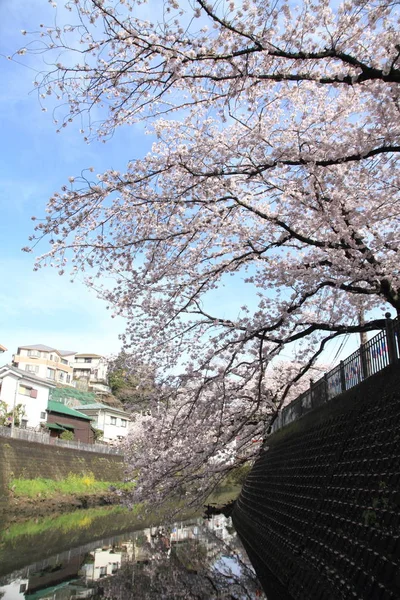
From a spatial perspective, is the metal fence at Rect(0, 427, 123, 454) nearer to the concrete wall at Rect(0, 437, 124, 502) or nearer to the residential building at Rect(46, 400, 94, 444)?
the concrete wall at Rect(0, 437, 124, 502)

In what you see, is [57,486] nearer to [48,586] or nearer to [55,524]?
[55,524]

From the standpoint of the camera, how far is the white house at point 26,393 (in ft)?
125

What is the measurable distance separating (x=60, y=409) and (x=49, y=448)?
14.1m

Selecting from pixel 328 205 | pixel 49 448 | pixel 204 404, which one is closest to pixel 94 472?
pixel 49 448

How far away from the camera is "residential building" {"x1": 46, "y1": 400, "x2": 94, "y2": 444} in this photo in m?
41.7

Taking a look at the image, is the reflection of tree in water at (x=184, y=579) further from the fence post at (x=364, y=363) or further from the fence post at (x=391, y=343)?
the fence post at (x=391, y=343)

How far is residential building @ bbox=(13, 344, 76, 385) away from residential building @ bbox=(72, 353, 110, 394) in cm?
403

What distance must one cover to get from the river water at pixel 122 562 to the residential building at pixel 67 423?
2314 cm

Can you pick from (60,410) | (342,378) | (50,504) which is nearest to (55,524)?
(50,504)

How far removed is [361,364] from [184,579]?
541 centimetres

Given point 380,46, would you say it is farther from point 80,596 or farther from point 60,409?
point 60,409

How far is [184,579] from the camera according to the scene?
31.3 feet

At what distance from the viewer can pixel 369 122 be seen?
7.09 metres

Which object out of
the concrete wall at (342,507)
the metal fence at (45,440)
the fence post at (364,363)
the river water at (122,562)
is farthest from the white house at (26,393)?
the fence post at (364,363)
